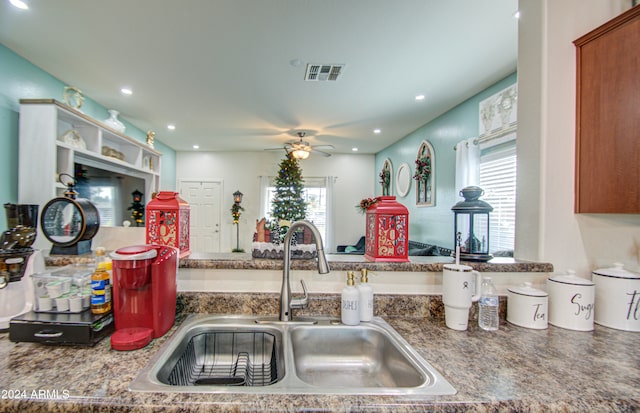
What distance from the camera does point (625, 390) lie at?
654 millimetres

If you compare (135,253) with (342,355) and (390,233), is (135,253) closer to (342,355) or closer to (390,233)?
(342,355)

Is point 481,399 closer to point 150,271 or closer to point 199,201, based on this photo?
point 150,271

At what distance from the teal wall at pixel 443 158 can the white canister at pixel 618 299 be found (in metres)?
2.20

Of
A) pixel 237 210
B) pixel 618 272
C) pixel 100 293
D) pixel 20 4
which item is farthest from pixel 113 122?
pixel 618 272

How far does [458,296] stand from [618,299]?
1.95 ft

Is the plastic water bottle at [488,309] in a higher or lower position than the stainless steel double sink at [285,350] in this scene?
higher

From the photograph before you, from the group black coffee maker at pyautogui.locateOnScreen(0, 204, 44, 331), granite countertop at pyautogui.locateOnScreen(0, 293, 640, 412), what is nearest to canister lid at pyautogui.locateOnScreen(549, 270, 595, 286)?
granite countertop at pyautogui.locateOnScreen(0, 293, 640, 412)

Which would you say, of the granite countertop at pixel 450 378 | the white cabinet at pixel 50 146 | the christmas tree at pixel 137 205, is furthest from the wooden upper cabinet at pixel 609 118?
the christmas tree at pixel 137 205

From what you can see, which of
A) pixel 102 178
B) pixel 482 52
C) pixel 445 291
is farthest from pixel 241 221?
pixel 445 291

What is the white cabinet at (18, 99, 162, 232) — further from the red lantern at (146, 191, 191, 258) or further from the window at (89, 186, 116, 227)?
the red lantern at (146, 191, 191, 258)

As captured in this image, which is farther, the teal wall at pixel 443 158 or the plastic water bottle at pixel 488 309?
the teal wall at pixel 443 158

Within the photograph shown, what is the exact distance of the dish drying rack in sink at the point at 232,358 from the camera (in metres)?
0.97

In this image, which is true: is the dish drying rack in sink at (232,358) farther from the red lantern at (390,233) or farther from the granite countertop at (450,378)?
the red lantern at (390,233)

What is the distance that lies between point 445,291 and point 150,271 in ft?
3.31
